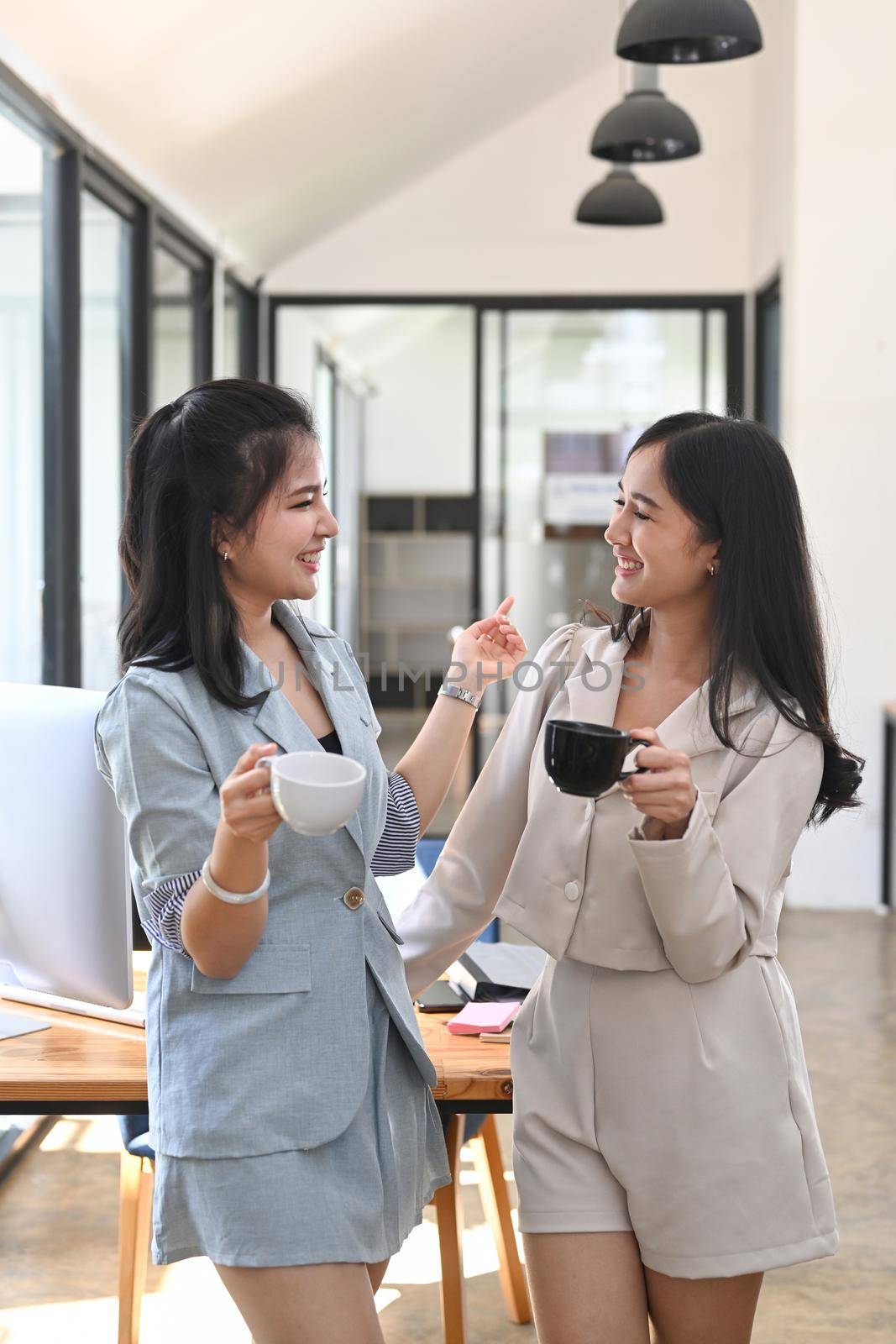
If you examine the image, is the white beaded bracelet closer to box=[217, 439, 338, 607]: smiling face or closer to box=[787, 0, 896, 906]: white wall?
box=[217, 439, 338, 607]: smiling face

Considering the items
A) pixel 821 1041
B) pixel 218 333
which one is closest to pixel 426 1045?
pixel 821 1041

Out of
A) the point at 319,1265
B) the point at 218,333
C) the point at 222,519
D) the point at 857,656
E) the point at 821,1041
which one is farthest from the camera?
the point at 218,333

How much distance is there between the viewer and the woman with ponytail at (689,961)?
1.51m

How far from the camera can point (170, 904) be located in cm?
140

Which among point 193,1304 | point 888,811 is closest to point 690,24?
point 193,1304

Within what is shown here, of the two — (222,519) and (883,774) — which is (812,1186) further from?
(883,774)

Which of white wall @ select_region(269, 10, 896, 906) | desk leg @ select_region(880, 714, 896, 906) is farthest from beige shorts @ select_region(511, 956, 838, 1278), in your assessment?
desk leg @ select_region(880, 714, 896, 906)

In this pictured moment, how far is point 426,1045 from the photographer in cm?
188

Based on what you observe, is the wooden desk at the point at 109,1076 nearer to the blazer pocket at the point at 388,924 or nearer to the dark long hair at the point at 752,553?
the blazer pocket at the point at 388,924

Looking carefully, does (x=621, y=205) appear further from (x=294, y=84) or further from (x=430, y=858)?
(x=430, y=858)

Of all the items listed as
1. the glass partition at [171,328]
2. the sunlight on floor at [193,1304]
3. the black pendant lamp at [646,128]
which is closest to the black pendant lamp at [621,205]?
the black pendant lamp at [646,128]

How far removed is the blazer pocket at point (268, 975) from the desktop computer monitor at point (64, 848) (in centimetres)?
42

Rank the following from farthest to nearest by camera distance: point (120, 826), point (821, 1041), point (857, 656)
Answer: point (857, 656)
point (821, 1041)
point (120, 826)

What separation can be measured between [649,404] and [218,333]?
7.88ft
